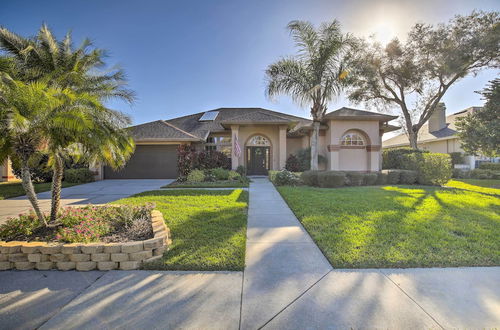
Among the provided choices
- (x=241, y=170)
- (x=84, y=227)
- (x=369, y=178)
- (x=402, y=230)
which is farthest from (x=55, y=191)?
(x=369, y=178)

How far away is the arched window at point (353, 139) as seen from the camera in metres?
14.8

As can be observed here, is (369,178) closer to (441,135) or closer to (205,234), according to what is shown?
(205,234)

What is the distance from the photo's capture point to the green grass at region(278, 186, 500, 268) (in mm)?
3342

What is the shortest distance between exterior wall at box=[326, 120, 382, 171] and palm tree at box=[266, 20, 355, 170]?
11.0ft

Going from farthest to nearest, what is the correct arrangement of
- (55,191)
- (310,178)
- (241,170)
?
(241,170) → (310,178) → (55,191)

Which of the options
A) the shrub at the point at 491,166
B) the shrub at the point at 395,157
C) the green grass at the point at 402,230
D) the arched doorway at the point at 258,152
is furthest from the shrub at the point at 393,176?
the shrub at the point at 491,166

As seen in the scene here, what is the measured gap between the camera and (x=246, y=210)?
20.9ft

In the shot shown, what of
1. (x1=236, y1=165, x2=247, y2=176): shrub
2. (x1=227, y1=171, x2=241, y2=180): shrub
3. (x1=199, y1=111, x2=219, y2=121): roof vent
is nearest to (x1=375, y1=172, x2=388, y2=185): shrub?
(x1=227, y1=171, x2=241, y2=180): shrub

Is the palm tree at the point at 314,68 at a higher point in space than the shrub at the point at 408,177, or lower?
higher

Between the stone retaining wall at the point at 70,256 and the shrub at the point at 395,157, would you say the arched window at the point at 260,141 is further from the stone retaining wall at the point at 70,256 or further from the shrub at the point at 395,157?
the stone retaining wall at the point at 70,256

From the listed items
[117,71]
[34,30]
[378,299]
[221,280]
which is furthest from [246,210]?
[34,30]

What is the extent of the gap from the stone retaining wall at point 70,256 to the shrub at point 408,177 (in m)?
13.7

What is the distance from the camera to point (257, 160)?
16203 mm

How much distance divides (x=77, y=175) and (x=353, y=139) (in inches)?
743
